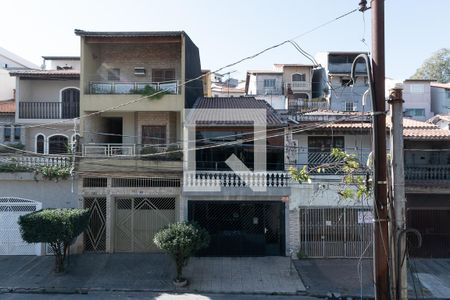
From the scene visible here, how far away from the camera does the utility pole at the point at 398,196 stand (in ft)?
15.9

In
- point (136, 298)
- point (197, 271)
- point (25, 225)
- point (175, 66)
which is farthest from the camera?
point (175, 66)

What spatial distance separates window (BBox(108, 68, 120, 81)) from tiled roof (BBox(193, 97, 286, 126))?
158 inches

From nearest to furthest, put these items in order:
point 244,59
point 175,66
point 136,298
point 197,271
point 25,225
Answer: point 244,59
point 136,298
point 25,225
point 197,271
point 175,66

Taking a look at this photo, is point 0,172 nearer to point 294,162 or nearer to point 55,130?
point 55,130

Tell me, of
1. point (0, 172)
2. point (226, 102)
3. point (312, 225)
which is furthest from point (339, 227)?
point (0, 172)

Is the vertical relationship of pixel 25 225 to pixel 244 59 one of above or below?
below

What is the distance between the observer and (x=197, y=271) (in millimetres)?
14008

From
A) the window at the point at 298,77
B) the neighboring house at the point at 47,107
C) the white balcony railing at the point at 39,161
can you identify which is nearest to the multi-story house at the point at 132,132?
the white balcony railing at the point at 39,161

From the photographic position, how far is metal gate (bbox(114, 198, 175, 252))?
16.2 m

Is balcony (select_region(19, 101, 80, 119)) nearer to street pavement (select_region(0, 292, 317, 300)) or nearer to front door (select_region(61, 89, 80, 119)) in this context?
front door (select_region(61, 89, 80, 119))

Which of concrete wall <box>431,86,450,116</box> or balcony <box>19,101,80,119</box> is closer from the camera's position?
balcony <box>19,101,80,119</box>

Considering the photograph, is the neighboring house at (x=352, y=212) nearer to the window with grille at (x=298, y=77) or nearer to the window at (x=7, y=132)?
the window at (x=7, y=132)

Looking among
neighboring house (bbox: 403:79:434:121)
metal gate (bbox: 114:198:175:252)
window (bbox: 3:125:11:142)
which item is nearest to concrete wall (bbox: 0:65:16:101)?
window (bbox: 3:125:11:142)

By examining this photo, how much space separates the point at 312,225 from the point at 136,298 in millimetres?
7428
